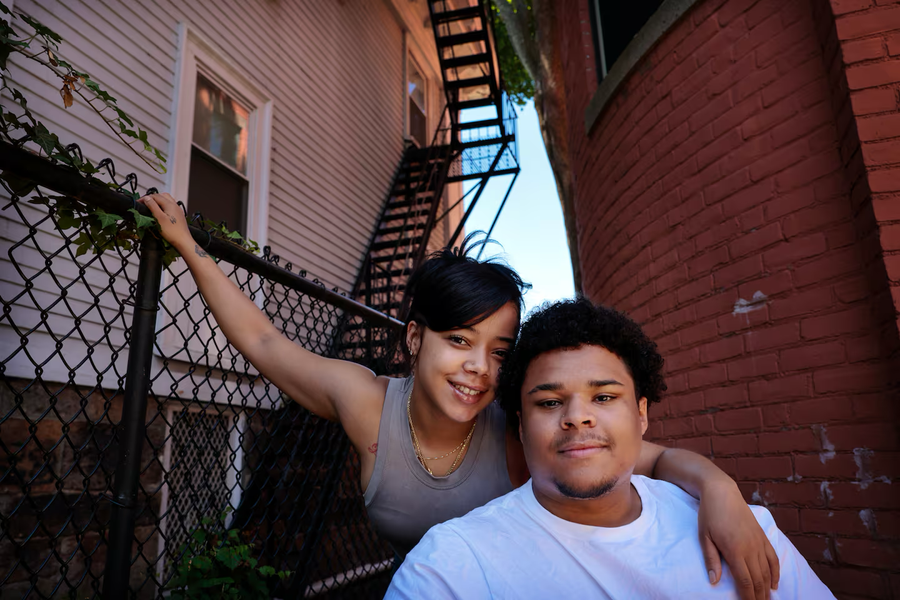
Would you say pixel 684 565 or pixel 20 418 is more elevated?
pixel 20 418

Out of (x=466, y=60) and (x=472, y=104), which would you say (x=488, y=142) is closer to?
(x=472, y=104)

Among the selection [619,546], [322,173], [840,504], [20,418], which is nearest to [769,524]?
[619,546]

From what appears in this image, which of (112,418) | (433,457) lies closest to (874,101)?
(433,457)

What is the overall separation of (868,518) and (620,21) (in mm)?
3524

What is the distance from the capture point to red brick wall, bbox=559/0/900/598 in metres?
2.23

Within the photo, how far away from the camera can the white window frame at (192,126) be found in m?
5.55

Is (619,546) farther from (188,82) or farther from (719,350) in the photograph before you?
(188,82)

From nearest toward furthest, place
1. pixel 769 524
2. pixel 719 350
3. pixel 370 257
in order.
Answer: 1. pixel 769 524
2. pixel 719 350
3. pixel 370 257

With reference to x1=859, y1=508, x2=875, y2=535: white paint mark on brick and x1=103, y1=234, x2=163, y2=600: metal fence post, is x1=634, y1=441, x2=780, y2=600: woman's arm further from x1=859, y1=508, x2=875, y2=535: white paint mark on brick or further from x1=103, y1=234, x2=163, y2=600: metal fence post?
x1=103, y1=234, x2=163, y2=600: metal fence post

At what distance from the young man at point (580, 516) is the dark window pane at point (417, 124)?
10056 millimetres

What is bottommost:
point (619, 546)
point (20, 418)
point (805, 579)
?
point (805, 579)

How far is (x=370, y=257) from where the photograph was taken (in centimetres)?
898

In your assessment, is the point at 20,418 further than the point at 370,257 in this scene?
No

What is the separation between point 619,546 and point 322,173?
7.20 metres
